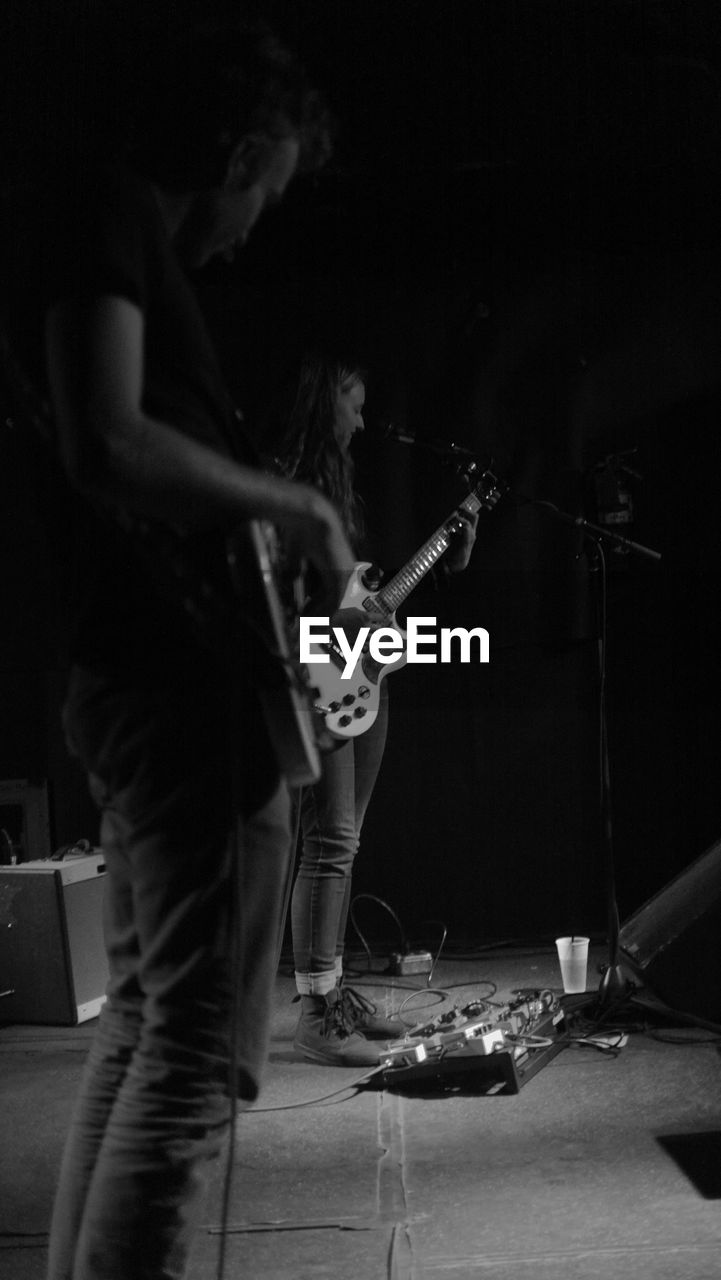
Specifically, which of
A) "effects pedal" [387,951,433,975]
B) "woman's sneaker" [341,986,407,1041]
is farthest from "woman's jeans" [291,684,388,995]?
"effects pedal" [387,951,433,975]

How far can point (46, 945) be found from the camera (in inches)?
145

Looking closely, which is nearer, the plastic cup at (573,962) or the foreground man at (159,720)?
the foreground man at (159,720)

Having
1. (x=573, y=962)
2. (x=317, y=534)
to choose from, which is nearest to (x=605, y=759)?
(x=573, y=962)

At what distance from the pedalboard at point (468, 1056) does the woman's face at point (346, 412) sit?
5.02 feet

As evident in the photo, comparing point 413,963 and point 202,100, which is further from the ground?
point 202,100

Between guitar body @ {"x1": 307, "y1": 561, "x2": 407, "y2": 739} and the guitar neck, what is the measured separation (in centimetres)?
21

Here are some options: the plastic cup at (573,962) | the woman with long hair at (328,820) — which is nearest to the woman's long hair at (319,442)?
the woman with long hair at (328,820)

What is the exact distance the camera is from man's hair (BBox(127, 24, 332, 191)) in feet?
4.05

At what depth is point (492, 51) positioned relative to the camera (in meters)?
3.47

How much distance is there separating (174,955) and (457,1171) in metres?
1.38

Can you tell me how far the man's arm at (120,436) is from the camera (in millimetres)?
1064

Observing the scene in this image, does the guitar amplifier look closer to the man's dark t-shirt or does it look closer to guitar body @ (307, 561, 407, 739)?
guitar body @ (307, 561, 407, 739)

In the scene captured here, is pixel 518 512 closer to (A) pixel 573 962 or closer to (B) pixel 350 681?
(B) pixel 350 681

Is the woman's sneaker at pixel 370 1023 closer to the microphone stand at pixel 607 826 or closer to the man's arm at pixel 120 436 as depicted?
the microphone stand at pixel 607 826
